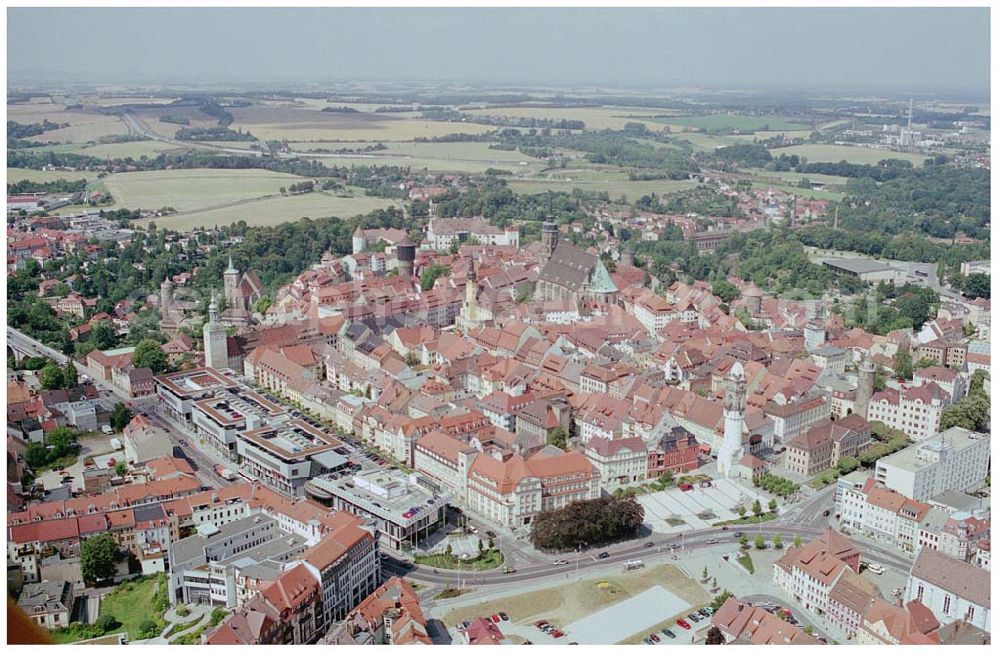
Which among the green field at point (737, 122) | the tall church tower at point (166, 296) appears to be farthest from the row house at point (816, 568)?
the green field at point (737, 122)

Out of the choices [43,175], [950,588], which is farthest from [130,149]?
[950,588]

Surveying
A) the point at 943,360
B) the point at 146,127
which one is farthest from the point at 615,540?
the point at 146,127

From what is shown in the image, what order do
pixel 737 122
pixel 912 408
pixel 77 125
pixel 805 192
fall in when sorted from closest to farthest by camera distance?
pixel 912 408
pixel 77 125
pixel 805 192
pixel 737 122

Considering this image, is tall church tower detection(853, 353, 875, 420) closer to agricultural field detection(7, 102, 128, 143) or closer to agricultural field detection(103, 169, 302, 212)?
agricultural field detection(7, 102, 128, 143)

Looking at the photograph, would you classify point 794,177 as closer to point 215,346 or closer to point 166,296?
point 166,296

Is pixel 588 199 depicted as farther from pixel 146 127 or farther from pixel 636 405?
pixel 636 405

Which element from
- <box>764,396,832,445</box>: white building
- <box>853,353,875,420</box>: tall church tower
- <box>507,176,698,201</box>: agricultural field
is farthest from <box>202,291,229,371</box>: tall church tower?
<box>507,176,698,201</box>: agricultural field
